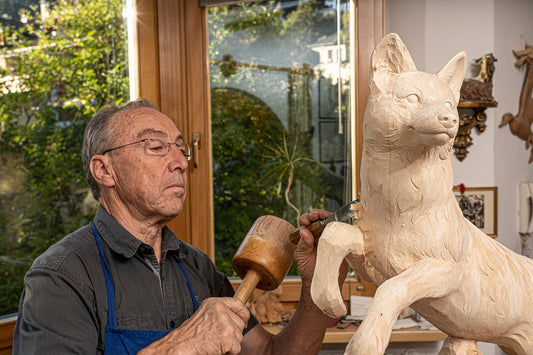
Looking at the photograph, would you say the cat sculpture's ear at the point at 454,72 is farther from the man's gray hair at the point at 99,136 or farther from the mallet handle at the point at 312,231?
the man's gray hair at the point at 99,136

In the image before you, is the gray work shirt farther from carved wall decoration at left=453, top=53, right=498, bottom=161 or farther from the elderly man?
carved wall decoration at left=453, top=53, right=498, bottom=161

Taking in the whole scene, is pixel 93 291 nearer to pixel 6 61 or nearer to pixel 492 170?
pixel 6 61

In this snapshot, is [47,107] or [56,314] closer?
[56,314]

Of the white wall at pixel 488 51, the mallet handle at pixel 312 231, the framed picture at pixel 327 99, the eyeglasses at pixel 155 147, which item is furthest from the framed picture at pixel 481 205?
the eyeglasses at pixel 155 147

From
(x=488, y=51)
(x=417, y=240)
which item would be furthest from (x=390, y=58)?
(x=488, y=51)

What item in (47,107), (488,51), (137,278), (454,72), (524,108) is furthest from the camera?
(524,108)

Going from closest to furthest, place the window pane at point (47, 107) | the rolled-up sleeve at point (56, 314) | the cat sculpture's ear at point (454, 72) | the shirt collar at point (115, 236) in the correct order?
the cat sculpture's ear at point (454, 72)
the rolled-up sleeve at point (56, 314)
the shirt collar at point (115, 236)
the window pane at point (47, 107)

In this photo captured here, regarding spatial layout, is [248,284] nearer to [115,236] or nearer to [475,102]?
[115,236]

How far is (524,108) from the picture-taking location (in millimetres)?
2242

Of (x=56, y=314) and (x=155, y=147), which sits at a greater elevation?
(x=155, y=147)

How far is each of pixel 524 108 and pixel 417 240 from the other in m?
1.86

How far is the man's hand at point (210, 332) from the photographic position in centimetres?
100

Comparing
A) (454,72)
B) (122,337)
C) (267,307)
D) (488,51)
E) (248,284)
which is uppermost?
(488,51)

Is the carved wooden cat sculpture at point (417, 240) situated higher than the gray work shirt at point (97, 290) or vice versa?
the carved wooden cat sculpture at point (417, 240)
